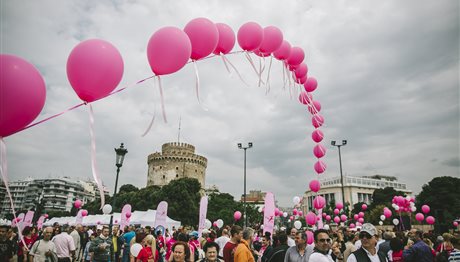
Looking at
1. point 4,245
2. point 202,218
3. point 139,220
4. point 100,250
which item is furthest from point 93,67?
point 139,220

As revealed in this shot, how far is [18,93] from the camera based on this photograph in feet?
7.23

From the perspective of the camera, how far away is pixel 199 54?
429cm

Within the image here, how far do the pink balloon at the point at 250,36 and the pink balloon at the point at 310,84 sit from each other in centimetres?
246

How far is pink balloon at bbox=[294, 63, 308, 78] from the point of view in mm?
6875

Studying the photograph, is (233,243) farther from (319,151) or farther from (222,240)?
(319,151)

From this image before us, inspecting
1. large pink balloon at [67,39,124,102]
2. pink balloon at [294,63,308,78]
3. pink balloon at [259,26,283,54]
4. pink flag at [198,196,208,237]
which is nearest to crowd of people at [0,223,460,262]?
large pink balloon at [67,39,124,102]

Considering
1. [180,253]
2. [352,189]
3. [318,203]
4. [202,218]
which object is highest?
[352,189]

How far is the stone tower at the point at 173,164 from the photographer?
49688 mm

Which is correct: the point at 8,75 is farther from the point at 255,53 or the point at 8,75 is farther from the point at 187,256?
the point at 255,53

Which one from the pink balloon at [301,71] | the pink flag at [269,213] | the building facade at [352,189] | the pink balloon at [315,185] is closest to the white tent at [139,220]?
the pink flag at [269,213]

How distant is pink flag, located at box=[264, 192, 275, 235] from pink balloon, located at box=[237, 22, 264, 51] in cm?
612

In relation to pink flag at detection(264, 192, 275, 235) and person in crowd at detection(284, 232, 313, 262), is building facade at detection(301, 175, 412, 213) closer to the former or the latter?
pink flag at detection(264, 192, 275, 235)

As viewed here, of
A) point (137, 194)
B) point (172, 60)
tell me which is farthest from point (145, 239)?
point (137, 194)

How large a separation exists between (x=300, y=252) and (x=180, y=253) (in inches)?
80.4
